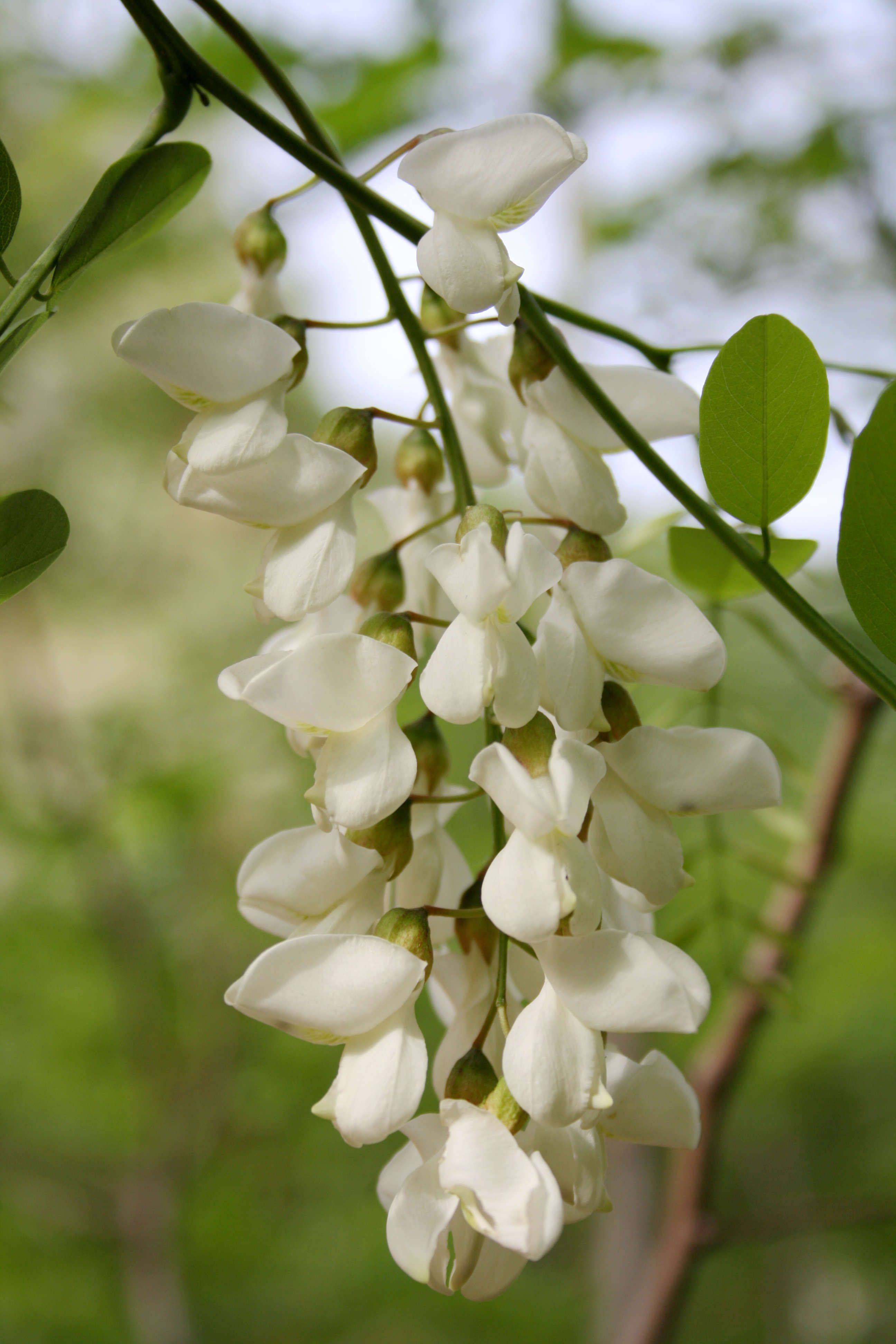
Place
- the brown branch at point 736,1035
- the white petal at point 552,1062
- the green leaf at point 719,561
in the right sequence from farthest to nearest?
1. the brown branch at point 736,1035
2. the green leaf at point 719,561
3. the white petal at point 552,1062

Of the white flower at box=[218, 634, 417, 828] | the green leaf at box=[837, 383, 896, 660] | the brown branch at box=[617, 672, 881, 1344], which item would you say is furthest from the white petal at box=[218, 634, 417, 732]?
the brown branch at box=[617, 672, 881, 1344]

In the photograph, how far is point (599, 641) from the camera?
0.76 ft

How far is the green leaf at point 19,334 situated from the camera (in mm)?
220

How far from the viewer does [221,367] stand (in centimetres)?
24

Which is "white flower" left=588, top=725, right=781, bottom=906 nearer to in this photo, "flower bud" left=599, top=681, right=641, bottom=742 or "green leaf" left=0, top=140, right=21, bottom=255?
"flower bud" left=599, top=681, right=641, bottom=742

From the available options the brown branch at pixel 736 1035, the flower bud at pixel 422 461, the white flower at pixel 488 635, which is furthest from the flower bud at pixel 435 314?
the brown branch at pixel 736 1035

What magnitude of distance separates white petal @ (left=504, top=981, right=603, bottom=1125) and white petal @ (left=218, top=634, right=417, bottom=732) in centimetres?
7

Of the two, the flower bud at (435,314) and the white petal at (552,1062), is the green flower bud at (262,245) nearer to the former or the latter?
the flower bud at (435,314)

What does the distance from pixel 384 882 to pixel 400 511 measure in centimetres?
14

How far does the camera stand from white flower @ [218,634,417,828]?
0.73ft

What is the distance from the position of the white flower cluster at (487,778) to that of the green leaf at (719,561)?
0.24ft

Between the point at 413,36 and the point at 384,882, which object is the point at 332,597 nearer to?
the point at 384,882

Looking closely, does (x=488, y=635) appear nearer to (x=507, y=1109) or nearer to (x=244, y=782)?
(x=507, y=1109)

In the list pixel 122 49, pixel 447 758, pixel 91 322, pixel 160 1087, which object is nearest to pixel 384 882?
pixel 447 758
